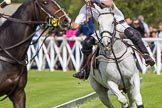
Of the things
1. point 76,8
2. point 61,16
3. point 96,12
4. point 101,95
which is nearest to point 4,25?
point 61,16

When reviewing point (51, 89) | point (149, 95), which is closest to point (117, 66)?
point (149, 95)

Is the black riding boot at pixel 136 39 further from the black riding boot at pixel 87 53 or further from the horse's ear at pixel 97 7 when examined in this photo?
the black riding boot at pixel 87 53

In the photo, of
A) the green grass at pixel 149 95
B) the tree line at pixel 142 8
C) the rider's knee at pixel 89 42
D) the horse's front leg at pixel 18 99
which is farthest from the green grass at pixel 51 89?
the tree line at pixel 142 8

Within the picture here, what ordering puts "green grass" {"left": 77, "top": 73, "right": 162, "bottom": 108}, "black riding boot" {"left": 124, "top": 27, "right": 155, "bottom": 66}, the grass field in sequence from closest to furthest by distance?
1. "black riding boot" {"left": 124, "top": 27, "right": 155, "bottom": 66}
2. "green grass" {"left": 77, "top": 73, "right": 162, "bottom": 108}
3. the grass field

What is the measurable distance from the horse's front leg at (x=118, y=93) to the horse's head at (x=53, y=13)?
210cm

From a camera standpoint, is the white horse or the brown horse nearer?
the brown horse

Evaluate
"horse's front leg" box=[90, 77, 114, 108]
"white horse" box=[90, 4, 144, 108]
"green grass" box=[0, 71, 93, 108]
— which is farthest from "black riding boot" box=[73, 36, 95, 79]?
"green grass" box=[0, 71, 93, 108]

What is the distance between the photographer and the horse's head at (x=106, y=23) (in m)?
11.7

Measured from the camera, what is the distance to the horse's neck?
10.9 metres

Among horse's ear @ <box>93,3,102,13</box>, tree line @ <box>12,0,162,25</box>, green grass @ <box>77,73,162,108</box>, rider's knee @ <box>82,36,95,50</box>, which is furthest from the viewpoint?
tree line @ <box>12,0,162,25</box>

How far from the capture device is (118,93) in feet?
40.0

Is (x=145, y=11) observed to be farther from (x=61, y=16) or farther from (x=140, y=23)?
(x=61, y=16)

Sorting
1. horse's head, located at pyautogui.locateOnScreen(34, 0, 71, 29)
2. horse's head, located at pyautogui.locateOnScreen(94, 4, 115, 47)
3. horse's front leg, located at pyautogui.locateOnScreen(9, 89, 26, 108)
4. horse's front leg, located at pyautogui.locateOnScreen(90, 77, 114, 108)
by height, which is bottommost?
horse's front leg, located at pyautogui.locateOnScreen(90, 77, 114, 108)

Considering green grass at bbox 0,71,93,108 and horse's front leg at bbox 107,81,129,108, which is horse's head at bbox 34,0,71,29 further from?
green grass at bbox 0,71,93,108
